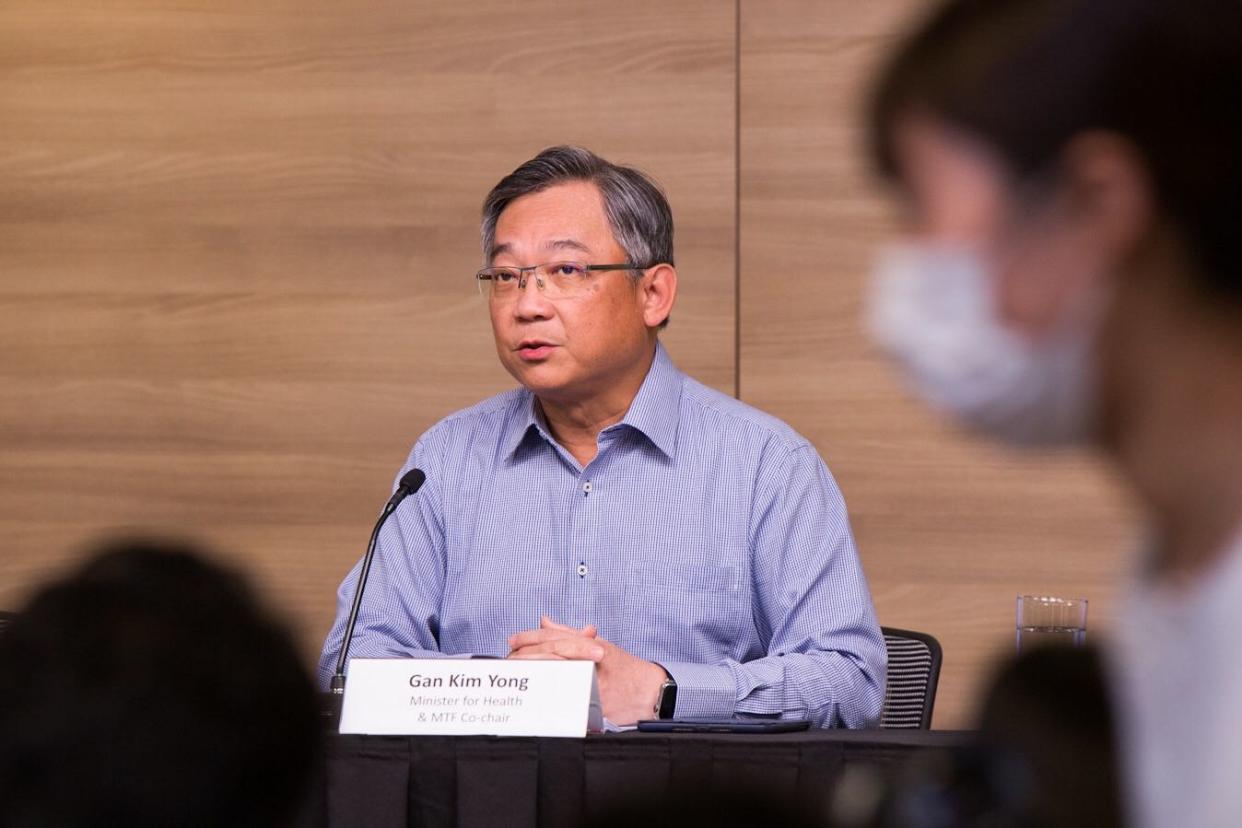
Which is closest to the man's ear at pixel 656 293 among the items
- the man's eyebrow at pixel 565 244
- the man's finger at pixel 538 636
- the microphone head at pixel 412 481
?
the man's eyebrow at pixel 565 244

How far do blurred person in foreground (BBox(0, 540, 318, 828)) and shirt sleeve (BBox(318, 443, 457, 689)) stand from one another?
1.92 meters

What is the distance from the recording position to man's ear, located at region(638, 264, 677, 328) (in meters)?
2.78

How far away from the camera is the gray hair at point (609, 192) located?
108 inches

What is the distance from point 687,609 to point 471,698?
28.2 inches

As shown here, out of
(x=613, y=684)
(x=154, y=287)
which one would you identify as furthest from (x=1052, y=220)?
(x=154, y=287)

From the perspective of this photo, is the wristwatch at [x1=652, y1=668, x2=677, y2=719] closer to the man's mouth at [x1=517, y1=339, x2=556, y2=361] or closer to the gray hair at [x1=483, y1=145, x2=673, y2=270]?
the man's mouth at [x1=517, y1=339, x2=556, y2=361]

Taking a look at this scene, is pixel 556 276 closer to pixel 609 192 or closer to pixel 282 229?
pixel 609 192

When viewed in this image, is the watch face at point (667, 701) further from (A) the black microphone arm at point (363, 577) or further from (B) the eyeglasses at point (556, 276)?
(B) the eyeglasses at point (556, 276)

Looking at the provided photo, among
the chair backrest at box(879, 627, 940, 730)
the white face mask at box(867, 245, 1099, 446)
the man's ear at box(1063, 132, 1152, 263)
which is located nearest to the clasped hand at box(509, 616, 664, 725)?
the chair backrest at box(879, 627, 940, 730)

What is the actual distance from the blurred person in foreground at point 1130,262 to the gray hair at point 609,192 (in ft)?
6.81

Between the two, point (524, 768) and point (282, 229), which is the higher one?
point (282, 229)

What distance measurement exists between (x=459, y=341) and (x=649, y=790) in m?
3.29

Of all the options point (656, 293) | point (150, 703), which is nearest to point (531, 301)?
point (656, 293)

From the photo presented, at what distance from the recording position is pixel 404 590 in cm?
265
